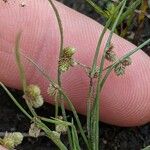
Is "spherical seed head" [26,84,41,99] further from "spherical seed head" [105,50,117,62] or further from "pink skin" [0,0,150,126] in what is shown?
A: "pink skin" [0,0,150,126]

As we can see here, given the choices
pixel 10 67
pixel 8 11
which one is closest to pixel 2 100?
pixel 10 67

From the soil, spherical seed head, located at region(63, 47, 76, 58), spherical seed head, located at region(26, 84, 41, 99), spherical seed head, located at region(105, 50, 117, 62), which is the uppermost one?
spherical seed head, located at region(105, 50, 117, 62)

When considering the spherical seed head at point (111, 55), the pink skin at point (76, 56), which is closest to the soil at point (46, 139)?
the pink skin at point (76, 56)

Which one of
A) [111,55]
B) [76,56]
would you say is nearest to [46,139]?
[76,56]

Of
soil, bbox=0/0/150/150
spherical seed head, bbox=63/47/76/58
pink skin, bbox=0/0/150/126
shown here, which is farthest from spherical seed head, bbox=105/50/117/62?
soil, bbox=0/0/150/150

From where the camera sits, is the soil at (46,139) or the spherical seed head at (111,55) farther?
the soil at (46,139)

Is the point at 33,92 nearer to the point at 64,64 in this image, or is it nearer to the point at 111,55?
the point at 64,64

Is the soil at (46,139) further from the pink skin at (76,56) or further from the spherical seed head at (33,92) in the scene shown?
the spherical seed head at (33,92)

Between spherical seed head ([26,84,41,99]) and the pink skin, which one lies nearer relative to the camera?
spherical seed head ([26,84,41,99])

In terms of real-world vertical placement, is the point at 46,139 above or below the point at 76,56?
below
